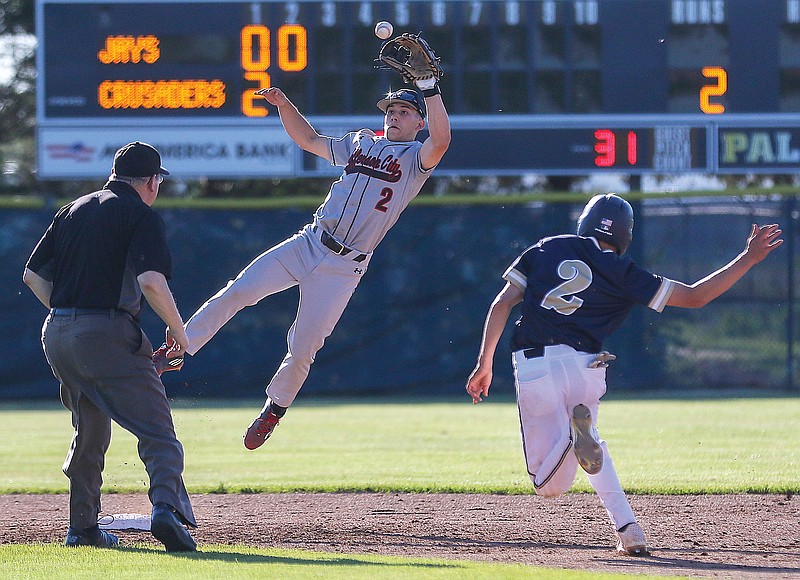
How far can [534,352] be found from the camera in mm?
4906

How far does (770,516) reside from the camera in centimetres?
600

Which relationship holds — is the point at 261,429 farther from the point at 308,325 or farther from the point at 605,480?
the point at 605,480

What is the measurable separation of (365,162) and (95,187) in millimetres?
18555

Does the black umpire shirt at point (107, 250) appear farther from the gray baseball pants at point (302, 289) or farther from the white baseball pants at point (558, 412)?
the white baseball pants at point (558, 412)

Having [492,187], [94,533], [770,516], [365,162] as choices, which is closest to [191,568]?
[94,533]

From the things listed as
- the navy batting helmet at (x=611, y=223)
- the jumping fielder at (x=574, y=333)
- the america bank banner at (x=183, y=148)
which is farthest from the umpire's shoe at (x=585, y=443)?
the america bank banner at (x=183, y=148)

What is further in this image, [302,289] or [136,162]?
[302,289]

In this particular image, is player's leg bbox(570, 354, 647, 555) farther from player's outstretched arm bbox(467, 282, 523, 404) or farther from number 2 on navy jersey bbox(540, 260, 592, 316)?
player's outstretched arm bbox(467, 282, 523, 404)

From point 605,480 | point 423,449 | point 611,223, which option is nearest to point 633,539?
point 605,480

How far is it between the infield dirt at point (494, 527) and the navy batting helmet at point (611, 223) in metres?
1.31

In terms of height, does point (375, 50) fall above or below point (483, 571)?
above

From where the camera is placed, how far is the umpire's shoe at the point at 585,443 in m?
4.66

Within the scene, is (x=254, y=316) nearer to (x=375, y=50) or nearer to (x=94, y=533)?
(x=375, y=50)

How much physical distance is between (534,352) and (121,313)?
174 centimetres
